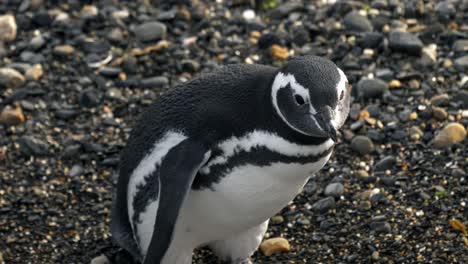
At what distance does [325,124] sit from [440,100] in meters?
1.94

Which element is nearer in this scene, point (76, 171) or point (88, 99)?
point (76, 171)

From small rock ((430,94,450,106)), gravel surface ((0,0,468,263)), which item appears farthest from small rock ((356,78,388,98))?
small rock ((430,94,450,106))

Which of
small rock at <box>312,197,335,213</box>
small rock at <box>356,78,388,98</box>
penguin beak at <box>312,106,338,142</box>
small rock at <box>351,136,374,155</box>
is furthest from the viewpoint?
small rock at <box>356,78,388,98</box>

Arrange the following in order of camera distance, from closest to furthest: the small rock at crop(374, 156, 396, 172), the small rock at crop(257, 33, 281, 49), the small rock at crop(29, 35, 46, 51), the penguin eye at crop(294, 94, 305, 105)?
the penguin eye at crop(294, 94, 305, 105) < the small rock at crop(374, 156, 396, 172) < the small rock at crop(257, 33, 281, 49) < the small rock at crop(29, 35, 46, 51)

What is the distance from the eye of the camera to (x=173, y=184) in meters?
3.39

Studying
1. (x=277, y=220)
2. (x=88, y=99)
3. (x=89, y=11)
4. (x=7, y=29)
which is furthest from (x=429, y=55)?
(x=7, y=29)

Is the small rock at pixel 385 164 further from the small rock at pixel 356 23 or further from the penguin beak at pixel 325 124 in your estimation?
the penguin beak at pixel 325 124

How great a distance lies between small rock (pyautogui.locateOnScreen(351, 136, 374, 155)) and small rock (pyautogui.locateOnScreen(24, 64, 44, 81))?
197cm

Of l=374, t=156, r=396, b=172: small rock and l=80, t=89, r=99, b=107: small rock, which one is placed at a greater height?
l=374, t=156, r=396, b=172: small rock

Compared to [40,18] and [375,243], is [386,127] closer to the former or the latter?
[375,243]

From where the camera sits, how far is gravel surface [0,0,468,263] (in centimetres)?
424

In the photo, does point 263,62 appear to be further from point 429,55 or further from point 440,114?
point 440,114

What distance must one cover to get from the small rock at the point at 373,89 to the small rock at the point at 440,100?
285mm

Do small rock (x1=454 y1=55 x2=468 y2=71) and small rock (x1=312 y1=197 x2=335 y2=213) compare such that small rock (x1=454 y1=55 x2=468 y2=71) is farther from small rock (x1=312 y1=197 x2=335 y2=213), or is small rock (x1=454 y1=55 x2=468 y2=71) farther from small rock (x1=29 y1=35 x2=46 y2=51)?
small rock (x1=29 y1=35 x2=46 y2=51)
